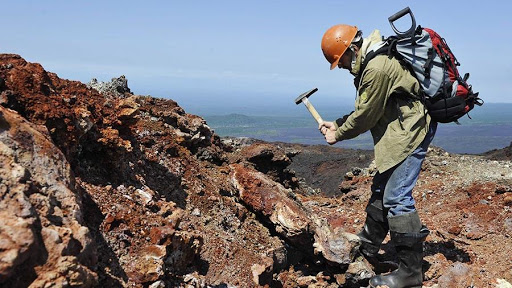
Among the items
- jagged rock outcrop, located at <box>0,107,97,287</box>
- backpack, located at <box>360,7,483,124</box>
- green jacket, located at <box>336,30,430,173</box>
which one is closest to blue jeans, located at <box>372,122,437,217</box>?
green jacket, located at <box>336,30,430,173</box>

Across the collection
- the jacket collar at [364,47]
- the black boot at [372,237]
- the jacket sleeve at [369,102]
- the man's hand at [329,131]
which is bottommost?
the black boot at [372,237]

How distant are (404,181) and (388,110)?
0.76 m

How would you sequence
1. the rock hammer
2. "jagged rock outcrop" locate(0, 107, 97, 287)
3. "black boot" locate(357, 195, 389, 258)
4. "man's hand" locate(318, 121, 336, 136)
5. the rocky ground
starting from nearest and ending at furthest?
"jagged rock outcrop" locate(0, 107, 97, 287), the rocky ground, "man's hand" locate(318, 121, 336, 136), "black boot" locate(357, 195, 389, 258), the rock hammer

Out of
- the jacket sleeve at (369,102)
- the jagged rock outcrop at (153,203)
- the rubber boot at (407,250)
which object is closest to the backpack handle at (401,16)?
the jacket sleeve at (369,102)

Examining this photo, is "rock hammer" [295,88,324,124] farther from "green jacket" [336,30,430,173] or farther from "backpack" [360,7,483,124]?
"backpack" [360,7,483,124]

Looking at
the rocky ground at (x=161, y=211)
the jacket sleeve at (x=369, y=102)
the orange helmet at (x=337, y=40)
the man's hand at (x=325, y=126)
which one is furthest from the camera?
the man's hand at (x=325, y=126)

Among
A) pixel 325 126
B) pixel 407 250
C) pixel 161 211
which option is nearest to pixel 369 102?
pixel 325 126

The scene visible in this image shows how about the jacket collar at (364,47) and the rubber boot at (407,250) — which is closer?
the jacket collar at (364,47)

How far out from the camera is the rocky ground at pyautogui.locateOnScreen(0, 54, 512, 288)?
2.56 metres

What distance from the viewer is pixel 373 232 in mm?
5207

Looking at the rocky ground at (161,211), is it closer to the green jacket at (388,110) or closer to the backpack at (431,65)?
the green jacket at (388,110)

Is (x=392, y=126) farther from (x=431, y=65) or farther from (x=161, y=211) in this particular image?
(x=161, y=211)

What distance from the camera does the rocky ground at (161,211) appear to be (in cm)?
256

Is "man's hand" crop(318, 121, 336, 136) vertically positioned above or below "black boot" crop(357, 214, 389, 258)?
above
